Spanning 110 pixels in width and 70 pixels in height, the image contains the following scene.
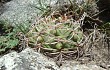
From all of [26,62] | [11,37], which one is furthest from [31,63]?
[11,37]

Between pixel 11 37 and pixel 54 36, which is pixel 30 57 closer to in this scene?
pixel 54 36

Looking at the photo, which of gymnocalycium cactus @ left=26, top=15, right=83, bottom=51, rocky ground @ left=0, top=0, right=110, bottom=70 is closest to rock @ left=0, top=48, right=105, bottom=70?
rocky ground @ left=0, top=0, right=110, bottom=70

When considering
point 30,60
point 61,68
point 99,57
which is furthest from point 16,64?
point 99,57

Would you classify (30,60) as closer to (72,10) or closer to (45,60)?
(45,60)

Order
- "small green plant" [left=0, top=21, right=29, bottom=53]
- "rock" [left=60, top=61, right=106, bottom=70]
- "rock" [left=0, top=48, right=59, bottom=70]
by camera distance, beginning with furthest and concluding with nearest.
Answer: "small green plant" [left=0, top=21, right=29, bottom=53] < "rock" [left=60, top=61, right=106, bottom=70] < "rock" [left=0, top=48, right=59, bottom=70]

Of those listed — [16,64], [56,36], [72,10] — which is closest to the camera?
[16,64]

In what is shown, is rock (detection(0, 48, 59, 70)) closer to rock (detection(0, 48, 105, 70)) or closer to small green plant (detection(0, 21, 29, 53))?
rock (detection(0, 48, 105, 70))

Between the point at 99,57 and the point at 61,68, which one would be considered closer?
the point at 61,68

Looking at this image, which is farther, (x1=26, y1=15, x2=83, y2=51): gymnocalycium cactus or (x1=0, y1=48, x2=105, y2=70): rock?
(x1=26, y1=15, x2=83, y2=51): gymnocalycium cactus
